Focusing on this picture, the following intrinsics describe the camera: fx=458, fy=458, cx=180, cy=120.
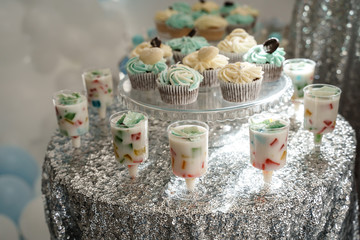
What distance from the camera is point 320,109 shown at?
181 centimetres

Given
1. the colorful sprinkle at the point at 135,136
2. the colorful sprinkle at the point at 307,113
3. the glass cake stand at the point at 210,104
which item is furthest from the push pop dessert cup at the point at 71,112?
the colorful sprinkle at the point at 307,113

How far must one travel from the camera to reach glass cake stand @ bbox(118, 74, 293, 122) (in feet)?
5.92

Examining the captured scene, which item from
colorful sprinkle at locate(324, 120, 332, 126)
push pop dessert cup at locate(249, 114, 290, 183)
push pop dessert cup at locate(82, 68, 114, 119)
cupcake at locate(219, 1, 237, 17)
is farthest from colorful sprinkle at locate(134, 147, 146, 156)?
cupcake at locate(219, 1, 237, 17)

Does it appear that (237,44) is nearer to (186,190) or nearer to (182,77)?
(182,77)

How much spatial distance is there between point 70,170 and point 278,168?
0.82m

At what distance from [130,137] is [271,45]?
2.64 ft

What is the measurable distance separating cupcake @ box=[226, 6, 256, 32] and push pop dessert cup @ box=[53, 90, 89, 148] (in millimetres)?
1505

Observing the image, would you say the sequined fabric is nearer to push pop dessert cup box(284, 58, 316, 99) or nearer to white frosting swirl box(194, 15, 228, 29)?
white frosting swirl box(194, 15, 228, 29)

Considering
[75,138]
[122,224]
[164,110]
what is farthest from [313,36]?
[122,224]

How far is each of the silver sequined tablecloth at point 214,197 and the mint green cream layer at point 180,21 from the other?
47.4 inches

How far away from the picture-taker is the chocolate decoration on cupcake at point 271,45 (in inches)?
79.5

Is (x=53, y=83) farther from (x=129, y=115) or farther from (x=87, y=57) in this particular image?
(x=129, y=115)

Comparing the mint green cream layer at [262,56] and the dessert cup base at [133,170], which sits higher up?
the mint green cream layer at [262,56]

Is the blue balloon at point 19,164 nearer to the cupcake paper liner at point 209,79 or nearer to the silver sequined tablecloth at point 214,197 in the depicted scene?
the silver sequined tablecloth at point 214,197
